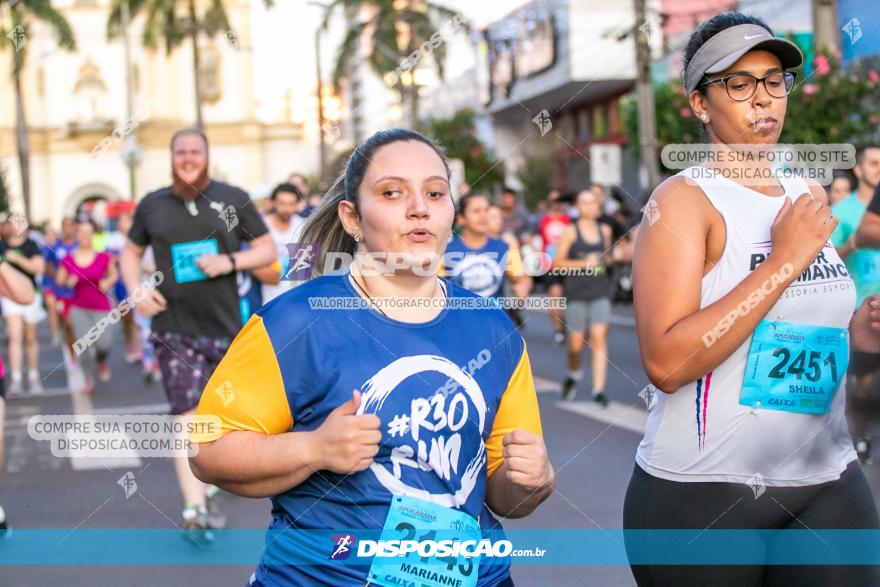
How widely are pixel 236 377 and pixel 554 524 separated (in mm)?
4200

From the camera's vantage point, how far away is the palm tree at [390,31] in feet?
148

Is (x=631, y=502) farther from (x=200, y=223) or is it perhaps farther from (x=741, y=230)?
(x=200, y=223)

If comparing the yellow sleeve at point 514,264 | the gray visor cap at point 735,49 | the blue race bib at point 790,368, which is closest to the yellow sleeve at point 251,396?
the blue race bib at point 790,368

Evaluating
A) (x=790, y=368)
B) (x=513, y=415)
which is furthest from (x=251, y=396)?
(x=790, y=368)

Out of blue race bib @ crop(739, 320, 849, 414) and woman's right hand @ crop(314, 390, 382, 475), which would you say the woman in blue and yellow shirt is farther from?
blue race bib @ crop(739, 320, 849, 414)

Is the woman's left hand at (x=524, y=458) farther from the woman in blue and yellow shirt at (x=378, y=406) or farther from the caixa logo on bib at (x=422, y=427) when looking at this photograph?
Answer: the caixa logo on bib at (x=422, y=427)

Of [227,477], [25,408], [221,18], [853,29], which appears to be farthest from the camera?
[221,18]

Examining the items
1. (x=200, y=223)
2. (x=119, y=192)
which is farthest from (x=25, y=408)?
(x=119, y=192)

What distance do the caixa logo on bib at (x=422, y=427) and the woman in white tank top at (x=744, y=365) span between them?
0.45 m

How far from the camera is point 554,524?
21.9 ft

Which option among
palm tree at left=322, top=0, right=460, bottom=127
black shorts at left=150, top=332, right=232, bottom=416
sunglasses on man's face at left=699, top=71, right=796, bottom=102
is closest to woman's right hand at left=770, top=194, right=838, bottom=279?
sunglasses on man's face at left=699, top=71, right=796, bottom=102

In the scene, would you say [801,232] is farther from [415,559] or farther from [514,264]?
[514,264]

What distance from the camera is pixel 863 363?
6.86 m

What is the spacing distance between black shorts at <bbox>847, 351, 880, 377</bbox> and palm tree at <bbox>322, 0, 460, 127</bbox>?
38.1 meters
